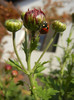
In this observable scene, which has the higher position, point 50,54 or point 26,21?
point 26,21

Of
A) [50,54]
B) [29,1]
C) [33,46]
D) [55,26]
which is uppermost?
[29,1]

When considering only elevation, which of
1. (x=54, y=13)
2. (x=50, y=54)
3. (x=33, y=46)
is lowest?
(x=50, y=54)

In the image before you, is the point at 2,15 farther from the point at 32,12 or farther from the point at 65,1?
the point at 32,12

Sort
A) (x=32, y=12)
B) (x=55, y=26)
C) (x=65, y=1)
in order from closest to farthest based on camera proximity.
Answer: (x=32, y=12)
(x=55, y=26)
(x=65, y=1)

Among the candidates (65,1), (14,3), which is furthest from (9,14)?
(65,1)

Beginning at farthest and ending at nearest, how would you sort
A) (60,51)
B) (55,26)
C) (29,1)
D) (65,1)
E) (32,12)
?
(29,1) < (65,1) < (60,51) < (55,26) < (32,12)

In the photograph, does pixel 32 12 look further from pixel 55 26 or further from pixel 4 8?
pixel 4 8

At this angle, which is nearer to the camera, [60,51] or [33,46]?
[33,46]

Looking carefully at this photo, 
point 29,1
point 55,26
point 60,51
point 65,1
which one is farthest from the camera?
point 29,1

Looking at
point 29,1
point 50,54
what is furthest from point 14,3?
point 50,54
